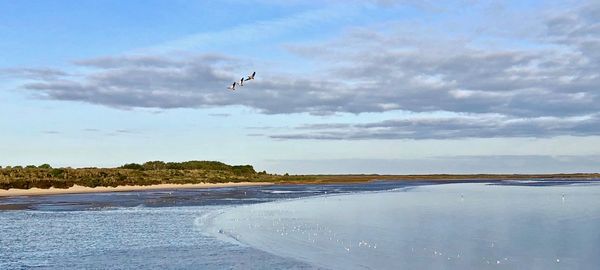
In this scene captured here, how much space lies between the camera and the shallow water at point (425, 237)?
60.2 ft

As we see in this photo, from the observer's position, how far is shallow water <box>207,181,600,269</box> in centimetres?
1836

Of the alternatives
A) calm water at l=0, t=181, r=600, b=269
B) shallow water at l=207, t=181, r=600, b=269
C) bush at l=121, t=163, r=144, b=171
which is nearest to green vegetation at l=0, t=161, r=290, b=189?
bush at l=121, t=163, r=144, b=171

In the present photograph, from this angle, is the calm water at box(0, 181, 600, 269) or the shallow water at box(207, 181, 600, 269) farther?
the shallow water at box(207, 181, 600, 269)

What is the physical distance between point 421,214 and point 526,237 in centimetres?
1204

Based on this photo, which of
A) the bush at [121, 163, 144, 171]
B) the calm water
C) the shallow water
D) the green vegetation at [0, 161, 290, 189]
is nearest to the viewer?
the calm water

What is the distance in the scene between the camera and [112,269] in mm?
17078

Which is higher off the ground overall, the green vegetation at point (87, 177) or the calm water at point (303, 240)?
the green vegetation at point (87, 177)

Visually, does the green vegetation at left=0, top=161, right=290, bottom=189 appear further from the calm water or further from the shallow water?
the shallow water

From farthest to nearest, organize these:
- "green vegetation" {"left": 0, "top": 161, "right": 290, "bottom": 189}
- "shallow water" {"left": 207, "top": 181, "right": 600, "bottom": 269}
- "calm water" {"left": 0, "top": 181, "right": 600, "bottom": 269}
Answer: "green vegetation" {"left": 0, "top": 161, "right": 290, "bottom": 189}
"shallow water" {"left": 207, "top": 181, "right": 600, "bottom": 269}
"calm water" {"left": 0, "top": 181, "right": 600, "bottom": 269}

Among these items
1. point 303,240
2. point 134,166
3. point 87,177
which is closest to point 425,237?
point 303,240

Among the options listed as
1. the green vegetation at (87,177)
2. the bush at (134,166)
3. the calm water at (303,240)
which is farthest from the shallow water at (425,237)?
the bush at (134,166)

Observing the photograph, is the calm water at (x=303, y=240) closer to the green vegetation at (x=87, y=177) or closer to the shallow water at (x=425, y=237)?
the shallow water at (x=425, y=237)

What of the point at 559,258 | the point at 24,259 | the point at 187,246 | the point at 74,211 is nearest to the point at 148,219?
the point at 74,211

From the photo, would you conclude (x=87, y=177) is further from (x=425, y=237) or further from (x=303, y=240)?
(x=425, y=237)
